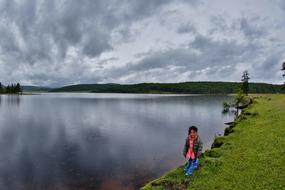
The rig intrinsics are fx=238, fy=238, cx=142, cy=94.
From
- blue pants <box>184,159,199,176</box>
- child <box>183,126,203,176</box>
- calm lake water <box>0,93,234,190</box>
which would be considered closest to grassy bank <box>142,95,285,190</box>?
blue pants <box>184,159,199,176</box>

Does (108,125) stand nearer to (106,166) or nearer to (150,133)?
(150,133)

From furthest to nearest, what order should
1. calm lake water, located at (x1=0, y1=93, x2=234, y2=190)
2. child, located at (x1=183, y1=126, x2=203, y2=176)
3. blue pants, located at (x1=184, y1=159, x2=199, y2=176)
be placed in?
calm lake water, located at (x1=0, y1=93, x2=234, y2=190) → child, located at (x1=183, y1=126, x2=203, y2=176) → blue pants, located at (x1=184, y1=159, x2=199, y2=176)

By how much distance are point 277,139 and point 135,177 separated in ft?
39.8

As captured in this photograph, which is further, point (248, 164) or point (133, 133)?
point (133, 133)

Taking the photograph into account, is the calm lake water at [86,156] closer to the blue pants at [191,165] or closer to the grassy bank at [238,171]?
the blue pants at [191,165]

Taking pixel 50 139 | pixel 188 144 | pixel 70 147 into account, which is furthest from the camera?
pixel 50 139

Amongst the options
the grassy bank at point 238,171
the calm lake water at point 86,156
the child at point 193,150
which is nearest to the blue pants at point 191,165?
the child at point 193,150

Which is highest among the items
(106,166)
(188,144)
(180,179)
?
(188,144)

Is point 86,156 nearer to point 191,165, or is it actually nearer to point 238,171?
point 191,165

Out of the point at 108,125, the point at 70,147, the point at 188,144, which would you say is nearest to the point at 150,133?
the point at 108,125

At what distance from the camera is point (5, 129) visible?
4109 centimetres

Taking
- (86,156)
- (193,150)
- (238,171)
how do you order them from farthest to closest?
(86,156)
(193,150)
(238,171)

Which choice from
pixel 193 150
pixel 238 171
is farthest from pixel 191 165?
pixel 238 171

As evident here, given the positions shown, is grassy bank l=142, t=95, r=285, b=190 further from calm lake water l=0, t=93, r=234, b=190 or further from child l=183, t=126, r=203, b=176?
calm lake water l=0, t=93, r=234, b=190
